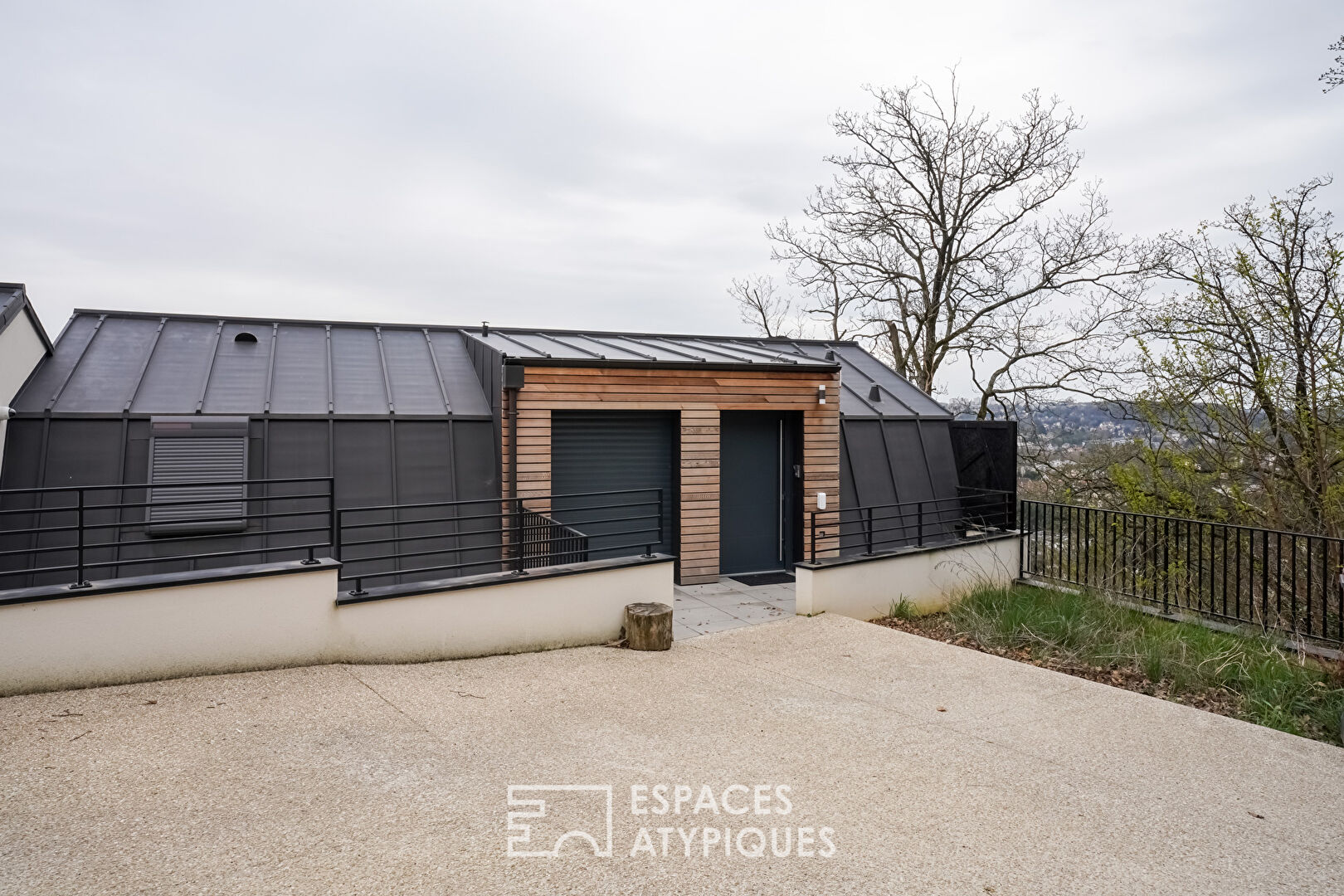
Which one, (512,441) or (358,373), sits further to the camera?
(358,373)

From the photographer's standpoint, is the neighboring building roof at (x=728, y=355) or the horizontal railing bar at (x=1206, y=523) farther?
the neighboring building roof at (x=728, y=355)

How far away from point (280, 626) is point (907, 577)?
7167 millimetres

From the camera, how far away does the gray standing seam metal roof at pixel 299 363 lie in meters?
8.84

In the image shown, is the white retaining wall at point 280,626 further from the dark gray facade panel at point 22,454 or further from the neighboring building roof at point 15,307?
the neighboring building roof at point 15,307

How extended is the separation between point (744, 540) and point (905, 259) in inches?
463

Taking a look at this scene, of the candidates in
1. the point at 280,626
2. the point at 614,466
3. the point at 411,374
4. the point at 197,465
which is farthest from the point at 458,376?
the point at 280,626

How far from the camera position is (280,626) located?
570 cm

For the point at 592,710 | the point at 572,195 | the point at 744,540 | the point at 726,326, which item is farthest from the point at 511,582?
the point at 726,326

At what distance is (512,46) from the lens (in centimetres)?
1147

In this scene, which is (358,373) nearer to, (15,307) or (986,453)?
(15,307)

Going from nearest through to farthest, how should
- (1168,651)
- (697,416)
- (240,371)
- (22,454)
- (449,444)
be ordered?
(1168,651) → (22,454) → (449,444) → (240,371) → (697,416)

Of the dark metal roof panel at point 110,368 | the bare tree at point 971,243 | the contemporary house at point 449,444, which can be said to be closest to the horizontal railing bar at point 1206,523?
the contemporary house at point 449,444

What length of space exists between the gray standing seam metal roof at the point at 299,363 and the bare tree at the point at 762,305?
12909 mm

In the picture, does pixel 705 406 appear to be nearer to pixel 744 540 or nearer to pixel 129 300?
pixel 744 540
